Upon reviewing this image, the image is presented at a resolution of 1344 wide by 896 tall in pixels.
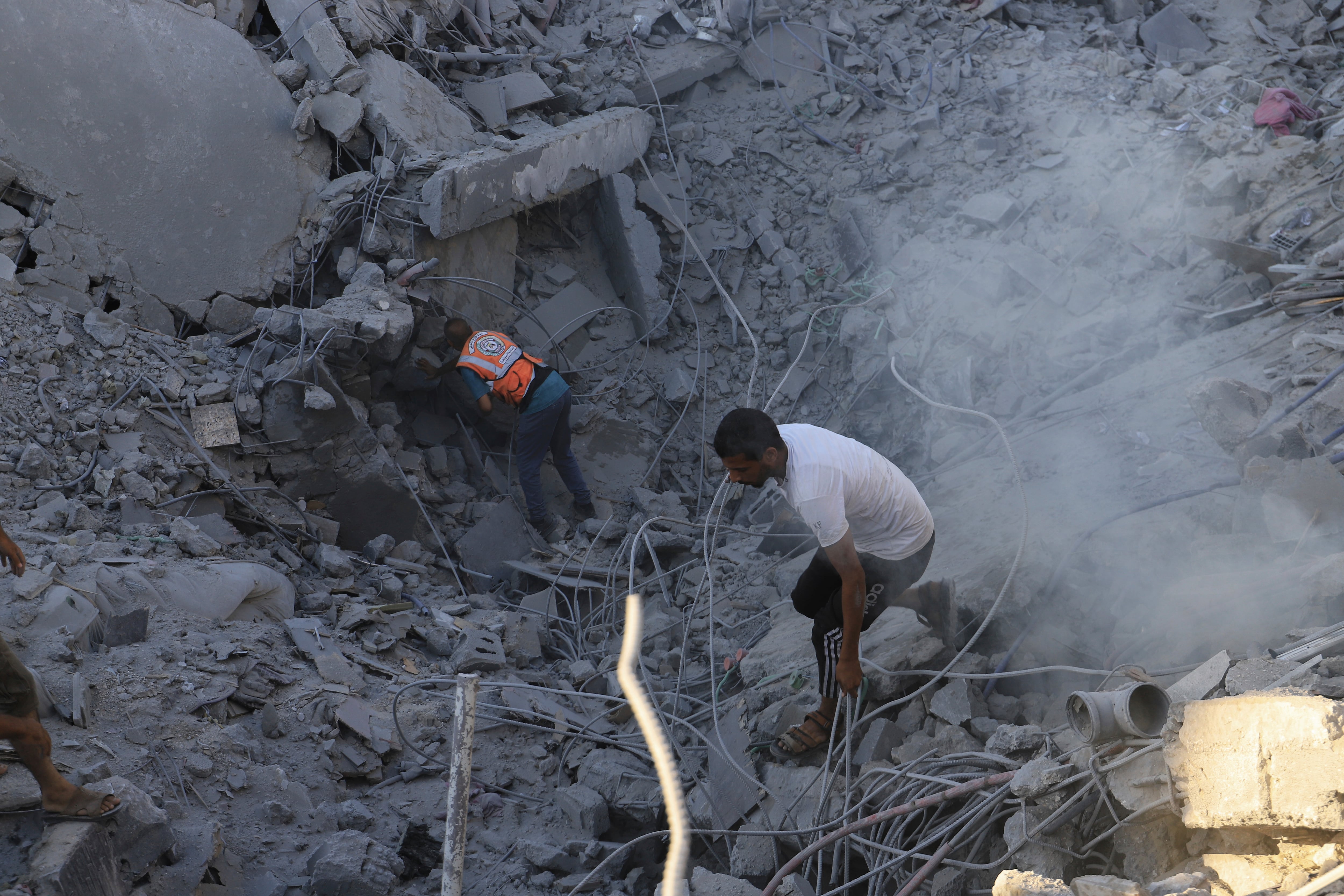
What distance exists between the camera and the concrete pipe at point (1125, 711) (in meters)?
2.41

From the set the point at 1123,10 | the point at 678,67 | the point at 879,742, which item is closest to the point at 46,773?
the point at 879,742

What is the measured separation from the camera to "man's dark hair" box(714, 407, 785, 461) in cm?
297

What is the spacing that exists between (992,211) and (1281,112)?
239cm

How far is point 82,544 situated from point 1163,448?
5643 mm

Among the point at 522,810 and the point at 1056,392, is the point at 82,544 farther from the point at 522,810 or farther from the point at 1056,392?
the point at 1056,392

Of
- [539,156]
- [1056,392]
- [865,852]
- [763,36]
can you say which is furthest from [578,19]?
[865,852]

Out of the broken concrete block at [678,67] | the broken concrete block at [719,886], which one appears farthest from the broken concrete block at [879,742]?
the broken concrete block at [678,67]

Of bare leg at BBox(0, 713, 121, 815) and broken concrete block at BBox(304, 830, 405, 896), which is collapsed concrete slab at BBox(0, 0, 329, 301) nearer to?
bare leg at BBox(0, 713, 121, 815)

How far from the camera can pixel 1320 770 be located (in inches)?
74.9

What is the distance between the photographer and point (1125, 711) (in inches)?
94.7

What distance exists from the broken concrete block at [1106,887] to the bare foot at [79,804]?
8.84ft

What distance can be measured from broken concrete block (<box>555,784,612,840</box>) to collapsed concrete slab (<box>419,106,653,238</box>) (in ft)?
13.7

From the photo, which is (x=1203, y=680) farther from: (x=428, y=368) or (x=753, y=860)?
(x=428, y=368)

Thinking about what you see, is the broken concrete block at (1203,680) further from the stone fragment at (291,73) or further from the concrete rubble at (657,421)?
the stone fragment at (291,73)
